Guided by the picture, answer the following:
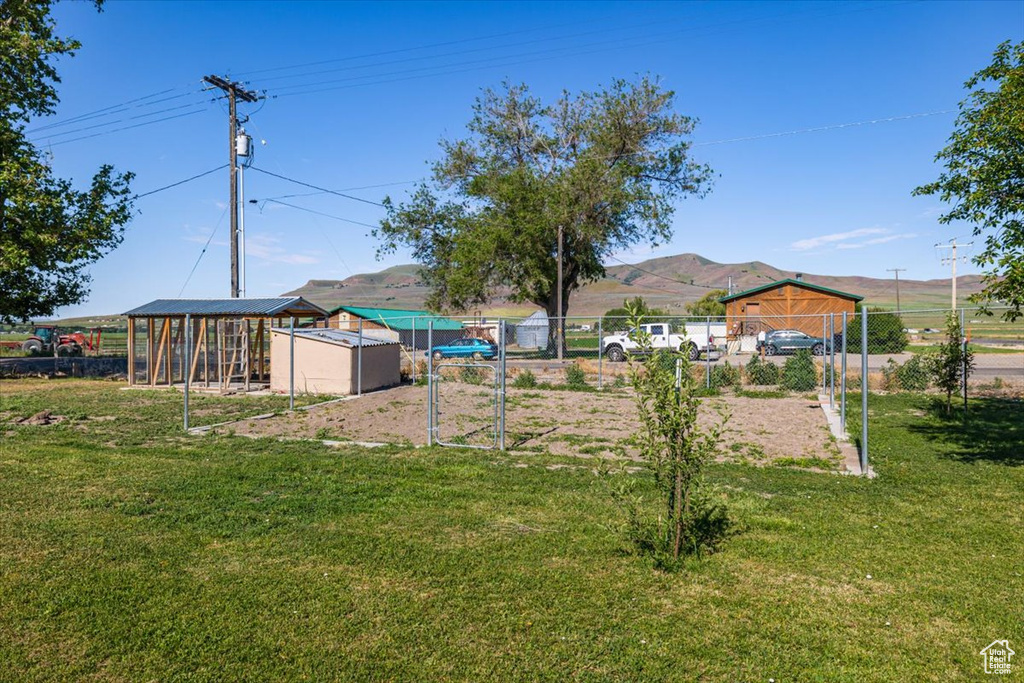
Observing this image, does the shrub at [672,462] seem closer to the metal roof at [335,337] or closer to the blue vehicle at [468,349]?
the metal roof at [335,337]

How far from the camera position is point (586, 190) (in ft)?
117

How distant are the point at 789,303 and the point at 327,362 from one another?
112 feet

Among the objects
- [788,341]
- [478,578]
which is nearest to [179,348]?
[478,578]

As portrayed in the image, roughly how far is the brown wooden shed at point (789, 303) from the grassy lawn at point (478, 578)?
36031 mm

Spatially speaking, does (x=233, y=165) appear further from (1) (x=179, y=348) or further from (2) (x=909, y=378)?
(2) (x=909, y=378)

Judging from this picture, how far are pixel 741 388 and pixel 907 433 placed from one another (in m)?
7.98

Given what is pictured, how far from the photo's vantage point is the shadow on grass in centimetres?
937

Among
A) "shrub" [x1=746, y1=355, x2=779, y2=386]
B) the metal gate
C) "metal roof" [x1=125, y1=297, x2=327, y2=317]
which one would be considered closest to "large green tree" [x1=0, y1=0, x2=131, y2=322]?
"metal roof" [x1=125, y1=297, x2=327, y2=317]

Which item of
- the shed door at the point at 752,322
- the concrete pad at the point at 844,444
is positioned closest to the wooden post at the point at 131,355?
the concrete pad at the point at 844,444

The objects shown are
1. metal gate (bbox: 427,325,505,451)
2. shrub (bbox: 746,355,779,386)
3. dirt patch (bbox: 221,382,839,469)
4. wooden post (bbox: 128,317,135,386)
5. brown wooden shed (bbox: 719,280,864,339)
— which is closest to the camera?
dirt patch (bbox: 221,382,839,469)

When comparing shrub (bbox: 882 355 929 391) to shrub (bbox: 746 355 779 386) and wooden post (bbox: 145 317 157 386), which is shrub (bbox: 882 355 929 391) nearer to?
shrub (bbox: 746 355 779 386)

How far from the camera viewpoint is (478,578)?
4.85m

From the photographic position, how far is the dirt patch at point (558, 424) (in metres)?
10.0

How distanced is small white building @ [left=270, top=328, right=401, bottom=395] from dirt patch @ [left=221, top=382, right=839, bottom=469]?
1.18 meters
